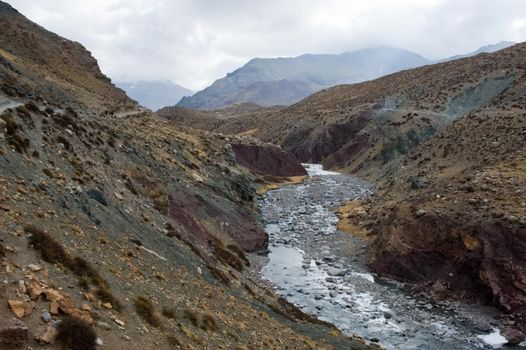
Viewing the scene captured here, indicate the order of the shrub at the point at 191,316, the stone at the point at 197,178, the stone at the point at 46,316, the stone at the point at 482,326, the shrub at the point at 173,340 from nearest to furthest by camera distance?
the stone at the point at 46,316
the shrub at the point at 173,340
the shrub at the point at 191,316
the stone at the point at 482,326
the stone at the point at 197,178

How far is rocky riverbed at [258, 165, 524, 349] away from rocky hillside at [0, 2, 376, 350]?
124 inches

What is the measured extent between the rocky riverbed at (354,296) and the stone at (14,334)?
21.0m

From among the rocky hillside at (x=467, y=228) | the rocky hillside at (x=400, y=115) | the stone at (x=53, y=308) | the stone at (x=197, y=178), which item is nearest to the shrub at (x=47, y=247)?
the stone at (x=53, y=308)

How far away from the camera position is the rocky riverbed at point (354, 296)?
27.8 metres

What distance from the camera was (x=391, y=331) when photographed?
28188mm

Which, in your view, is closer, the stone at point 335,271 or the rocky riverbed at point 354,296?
the rocky riverbed at point 354,296

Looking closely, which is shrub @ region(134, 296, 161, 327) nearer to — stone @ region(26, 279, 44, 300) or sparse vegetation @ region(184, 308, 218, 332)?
sparse vegetation @ region(184, 308, 218, 332)

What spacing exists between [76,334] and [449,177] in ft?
162

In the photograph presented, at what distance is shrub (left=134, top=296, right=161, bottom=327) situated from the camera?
50.7ft

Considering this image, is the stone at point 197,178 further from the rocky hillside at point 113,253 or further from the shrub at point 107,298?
the shrub at point 107,298

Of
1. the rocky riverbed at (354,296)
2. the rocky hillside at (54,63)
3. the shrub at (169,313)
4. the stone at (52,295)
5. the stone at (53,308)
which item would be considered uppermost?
the rocky hillside at (54,63)

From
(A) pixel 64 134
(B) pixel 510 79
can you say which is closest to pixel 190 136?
(A) pixel 64 134

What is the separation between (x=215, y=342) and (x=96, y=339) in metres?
5.75

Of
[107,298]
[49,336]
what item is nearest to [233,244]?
[107,298]
